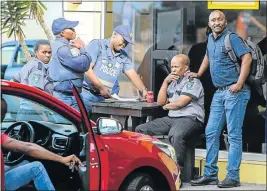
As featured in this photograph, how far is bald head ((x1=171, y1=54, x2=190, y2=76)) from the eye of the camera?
7746 mm

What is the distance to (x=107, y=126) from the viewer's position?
573 centimetres

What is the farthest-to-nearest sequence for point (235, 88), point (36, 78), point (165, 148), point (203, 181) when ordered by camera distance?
point (203, 181) → point (36, 78) → point (235, 88) → point (165, 148)

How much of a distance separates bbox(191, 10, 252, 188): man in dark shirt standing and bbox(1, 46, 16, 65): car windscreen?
227 cm

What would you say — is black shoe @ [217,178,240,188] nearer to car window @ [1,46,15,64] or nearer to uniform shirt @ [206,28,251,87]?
uniform shirt @ [206,28,251,87]

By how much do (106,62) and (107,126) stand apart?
8.05 ft

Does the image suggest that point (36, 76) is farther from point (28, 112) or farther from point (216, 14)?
point (216, 14)

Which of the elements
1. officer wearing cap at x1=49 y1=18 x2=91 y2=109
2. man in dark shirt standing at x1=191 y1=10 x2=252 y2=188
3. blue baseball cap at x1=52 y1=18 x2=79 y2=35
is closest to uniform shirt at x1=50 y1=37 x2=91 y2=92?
officer wearing cap at x1=49 y1=18 x2=91 y2=109

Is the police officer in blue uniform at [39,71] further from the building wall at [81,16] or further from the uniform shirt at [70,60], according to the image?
the building wall at [81,16]

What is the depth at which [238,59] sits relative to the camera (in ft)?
24.3

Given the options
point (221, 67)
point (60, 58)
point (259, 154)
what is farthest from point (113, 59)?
point (259, 154)

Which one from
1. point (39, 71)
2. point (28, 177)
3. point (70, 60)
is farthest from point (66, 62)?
point (28, 177)

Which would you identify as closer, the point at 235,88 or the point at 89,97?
the point at 235,88

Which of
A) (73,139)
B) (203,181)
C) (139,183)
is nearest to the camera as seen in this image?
(73,139)

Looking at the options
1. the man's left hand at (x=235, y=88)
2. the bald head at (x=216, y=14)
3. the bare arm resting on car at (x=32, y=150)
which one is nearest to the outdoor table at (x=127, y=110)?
the man's left hand at (x=235, y=88)
